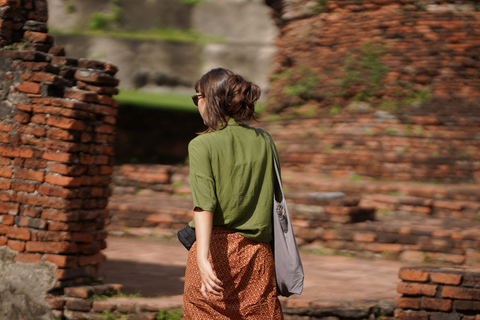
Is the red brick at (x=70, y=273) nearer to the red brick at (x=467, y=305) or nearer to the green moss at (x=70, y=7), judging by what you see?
the red brick at (x=467, y=305)

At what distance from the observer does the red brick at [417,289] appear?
3896 mm

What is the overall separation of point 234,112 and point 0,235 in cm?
245

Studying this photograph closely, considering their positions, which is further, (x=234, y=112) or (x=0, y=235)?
(x=0, y=235)

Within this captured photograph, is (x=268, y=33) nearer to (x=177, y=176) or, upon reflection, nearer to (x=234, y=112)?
(x=177, y=176)

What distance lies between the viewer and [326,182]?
769cm

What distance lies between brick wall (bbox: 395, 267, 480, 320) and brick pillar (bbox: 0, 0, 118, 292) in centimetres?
190

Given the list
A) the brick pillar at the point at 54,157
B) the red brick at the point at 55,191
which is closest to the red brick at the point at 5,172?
the brick pillar at the point at 54,157

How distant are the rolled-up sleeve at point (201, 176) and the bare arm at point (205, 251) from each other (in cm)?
4

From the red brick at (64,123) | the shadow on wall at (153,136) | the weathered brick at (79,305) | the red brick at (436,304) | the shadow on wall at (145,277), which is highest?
the red brick at (64,123)

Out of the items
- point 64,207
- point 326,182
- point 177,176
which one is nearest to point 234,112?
point 64,207

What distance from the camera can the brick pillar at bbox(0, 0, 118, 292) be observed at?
4.32m

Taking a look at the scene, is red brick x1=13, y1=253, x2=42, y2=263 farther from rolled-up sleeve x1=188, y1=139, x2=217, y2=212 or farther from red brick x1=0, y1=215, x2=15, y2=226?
rolled-up sleeve x1=188, y1=139, x2=217, y2=212

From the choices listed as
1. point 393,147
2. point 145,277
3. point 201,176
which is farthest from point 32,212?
point 393,147

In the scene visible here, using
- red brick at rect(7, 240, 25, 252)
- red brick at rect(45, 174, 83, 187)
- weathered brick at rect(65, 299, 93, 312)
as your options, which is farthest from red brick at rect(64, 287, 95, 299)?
red brick at rect(45, 174, 83, 187)
